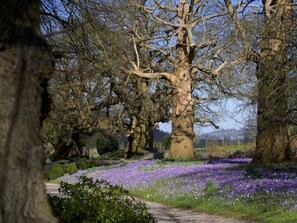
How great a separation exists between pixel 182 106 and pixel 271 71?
477 inches

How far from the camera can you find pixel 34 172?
10.7ft

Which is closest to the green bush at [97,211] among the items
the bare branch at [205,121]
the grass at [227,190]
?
the grass at [227,190]

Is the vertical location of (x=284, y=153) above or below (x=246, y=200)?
above

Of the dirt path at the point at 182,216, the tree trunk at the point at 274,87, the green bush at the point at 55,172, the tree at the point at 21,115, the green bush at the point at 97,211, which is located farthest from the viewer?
the green bush at the point at 55,172

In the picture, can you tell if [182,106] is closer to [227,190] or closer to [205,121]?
[205,121]

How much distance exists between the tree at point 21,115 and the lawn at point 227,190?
666 centimetres

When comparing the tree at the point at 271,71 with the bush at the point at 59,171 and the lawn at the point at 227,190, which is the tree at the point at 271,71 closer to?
the lawn at the point at 227,190

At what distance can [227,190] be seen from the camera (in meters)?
12.3

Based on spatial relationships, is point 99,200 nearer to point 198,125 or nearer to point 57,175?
point 57,175

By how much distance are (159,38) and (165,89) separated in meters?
4.53

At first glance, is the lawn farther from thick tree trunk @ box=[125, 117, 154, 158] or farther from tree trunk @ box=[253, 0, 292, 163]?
thick tree trunk @ box=[125, 117, 154, 158]

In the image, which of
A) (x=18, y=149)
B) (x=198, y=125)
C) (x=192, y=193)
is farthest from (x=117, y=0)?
(x=198, y=125)

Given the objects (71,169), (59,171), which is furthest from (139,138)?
(59,171)

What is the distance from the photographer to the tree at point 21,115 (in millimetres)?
3201
